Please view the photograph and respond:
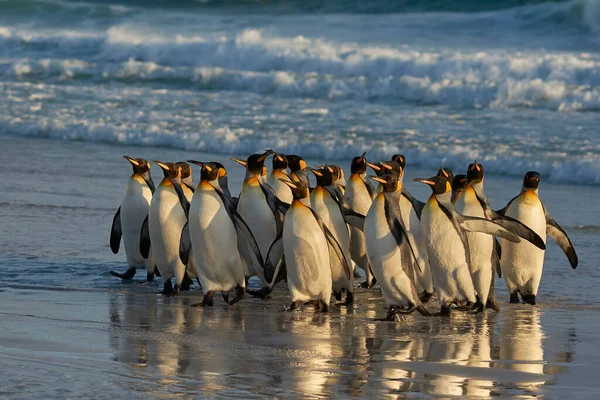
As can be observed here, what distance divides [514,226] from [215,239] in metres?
1.79

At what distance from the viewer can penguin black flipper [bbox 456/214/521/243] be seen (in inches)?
270

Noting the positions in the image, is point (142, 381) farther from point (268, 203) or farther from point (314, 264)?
point (268, 203)

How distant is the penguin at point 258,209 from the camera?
753 cm

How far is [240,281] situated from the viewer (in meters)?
7.27

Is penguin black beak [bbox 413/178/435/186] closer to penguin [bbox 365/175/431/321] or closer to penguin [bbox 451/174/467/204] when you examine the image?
penguin [bbox 365/175/431/321]

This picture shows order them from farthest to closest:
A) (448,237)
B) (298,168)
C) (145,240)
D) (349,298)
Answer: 1. (298,168)
2. (145,240)
3. (349,298)
4. (448,237)

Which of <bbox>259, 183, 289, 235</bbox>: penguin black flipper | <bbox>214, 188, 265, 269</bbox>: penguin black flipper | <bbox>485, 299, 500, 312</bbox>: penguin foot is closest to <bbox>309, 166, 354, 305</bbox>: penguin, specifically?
<bbox>259, 183, 289, 235</bbox>: penguin black flipper

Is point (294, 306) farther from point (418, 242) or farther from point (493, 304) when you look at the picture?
point (493, 304)

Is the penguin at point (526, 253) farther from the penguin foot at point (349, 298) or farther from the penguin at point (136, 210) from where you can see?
the penguin at point (136, 210)

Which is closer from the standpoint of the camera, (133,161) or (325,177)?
(325,177)

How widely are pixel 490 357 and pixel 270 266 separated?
1.85 metres

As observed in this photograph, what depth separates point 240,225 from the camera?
7227 millimetres

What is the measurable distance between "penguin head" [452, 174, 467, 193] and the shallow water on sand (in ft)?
2.53

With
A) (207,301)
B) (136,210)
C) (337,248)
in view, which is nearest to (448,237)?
(337,248)
